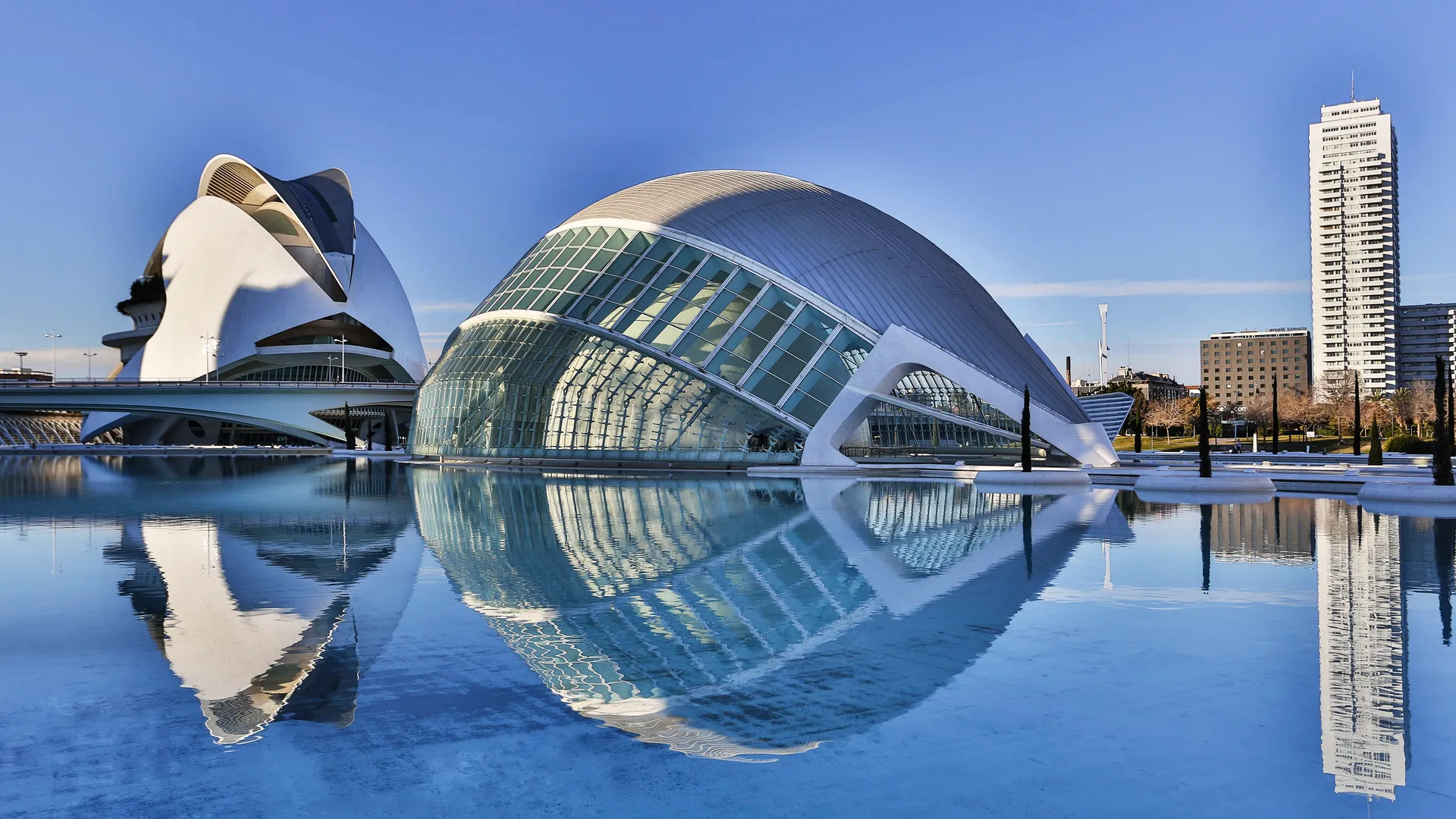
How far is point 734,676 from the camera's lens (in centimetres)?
732

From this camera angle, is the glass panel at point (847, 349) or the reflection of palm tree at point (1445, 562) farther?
the glass panel at point (847, 349)

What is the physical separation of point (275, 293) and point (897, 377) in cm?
5922

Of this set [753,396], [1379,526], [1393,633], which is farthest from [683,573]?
[753,396]

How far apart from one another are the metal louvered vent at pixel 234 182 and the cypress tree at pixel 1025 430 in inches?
2559

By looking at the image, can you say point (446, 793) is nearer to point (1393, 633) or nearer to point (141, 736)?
point (141, 736)

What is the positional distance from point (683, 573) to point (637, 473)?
22.6 metres

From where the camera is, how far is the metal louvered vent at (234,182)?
8019 cm

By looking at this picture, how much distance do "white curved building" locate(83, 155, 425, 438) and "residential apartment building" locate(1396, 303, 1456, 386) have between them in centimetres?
14842

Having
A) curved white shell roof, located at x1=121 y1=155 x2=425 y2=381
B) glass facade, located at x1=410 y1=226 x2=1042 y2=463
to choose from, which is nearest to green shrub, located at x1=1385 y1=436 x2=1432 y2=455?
glass facade, located at x1=410 y1=226 x2=1042 y2=463

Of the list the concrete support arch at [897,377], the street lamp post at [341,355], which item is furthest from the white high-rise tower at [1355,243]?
the concrete support arch at [897,377]

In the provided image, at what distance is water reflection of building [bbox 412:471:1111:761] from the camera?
6595mm

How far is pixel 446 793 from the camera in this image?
5070 mm

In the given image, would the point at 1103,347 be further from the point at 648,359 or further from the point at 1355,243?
the point at 1355,243

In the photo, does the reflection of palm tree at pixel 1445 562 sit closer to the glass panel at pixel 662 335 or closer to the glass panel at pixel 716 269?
the glass panel at pixel 716 269
